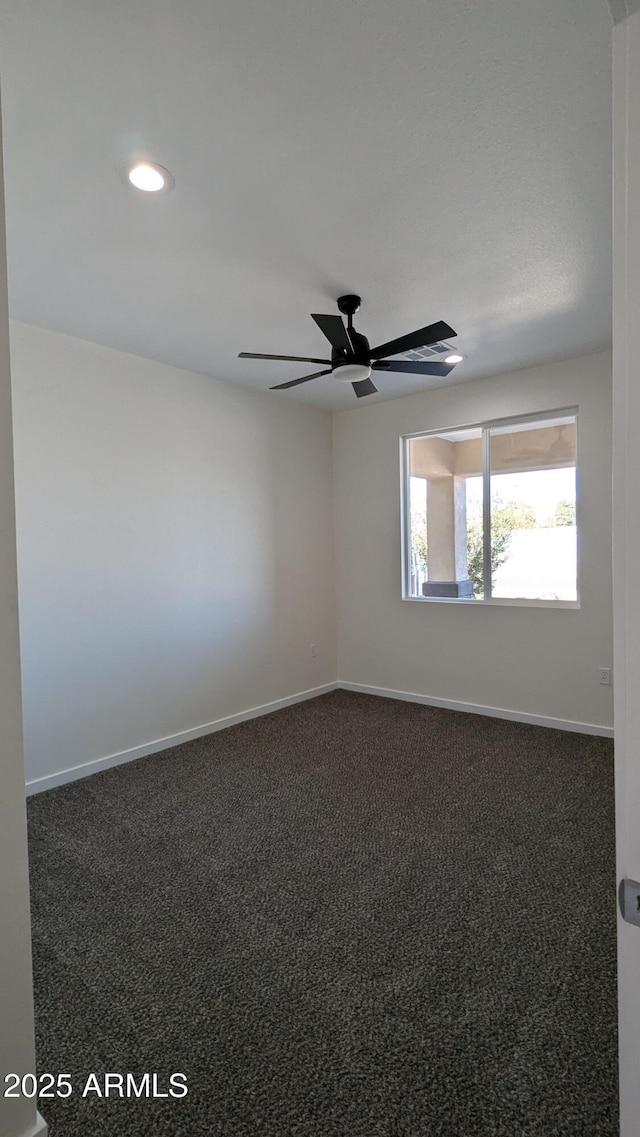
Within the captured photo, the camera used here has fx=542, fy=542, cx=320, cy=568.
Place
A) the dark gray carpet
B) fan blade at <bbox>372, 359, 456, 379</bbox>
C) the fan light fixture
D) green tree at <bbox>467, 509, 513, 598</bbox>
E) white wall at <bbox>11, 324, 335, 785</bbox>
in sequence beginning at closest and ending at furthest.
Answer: the dark gray carpet → the fan light fixture → fan blade at <bbox>372, 359, 456, 379</bbox> → white wall at <bbox>11, 324, 335, 785</bbox> → green tree at <bbox>467, 509, 513, 598</bbox>

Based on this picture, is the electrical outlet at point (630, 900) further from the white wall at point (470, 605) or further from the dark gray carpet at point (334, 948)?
the white wall at point (470, 605)

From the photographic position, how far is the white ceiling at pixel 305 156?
4.77ft

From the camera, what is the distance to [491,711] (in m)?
4.59

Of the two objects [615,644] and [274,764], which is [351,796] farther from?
[615,644]

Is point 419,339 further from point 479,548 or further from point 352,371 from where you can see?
point 479,548

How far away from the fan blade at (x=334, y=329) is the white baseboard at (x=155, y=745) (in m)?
2.99

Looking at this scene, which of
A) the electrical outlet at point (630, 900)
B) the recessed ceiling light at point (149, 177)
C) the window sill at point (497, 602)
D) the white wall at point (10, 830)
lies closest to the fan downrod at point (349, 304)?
the recessed ceiling light at point (149, 177)

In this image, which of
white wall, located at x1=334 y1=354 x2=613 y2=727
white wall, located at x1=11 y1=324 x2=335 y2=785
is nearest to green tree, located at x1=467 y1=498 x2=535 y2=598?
white wall, located at x1=334 y1=354 x2=613 y2=727

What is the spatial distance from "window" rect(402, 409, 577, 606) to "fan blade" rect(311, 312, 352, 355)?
7.29 feet

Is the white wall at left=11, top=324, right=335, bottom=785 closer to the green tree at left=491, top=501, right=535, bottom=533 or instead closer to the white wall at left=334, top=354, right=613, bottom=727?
the white wall at left=334, top=354, right=613, bottom=727

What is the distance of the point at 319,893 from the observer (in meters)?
2.28

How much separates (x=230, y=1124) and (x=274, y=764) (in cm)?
232

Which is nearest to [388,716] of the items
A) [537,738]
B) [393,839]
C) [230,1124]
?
[537,738]

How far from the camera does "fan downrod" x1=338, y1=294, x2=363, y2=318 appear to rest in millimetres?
2969
